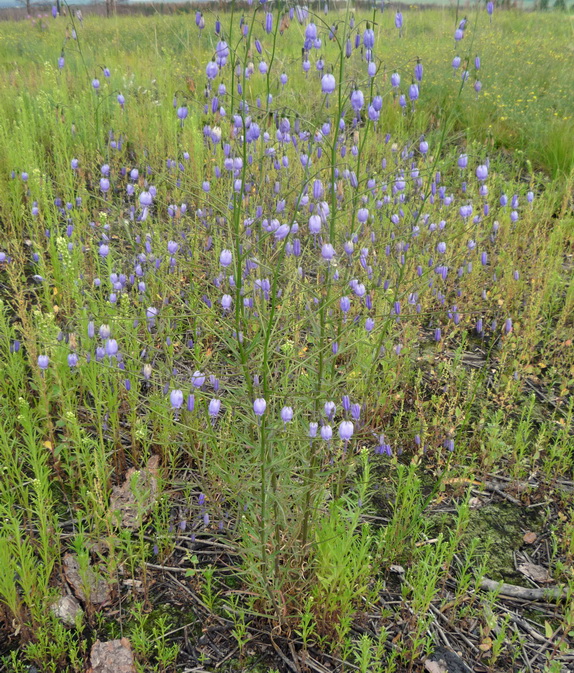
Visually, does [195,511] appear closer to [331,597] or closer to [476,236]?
[331,597]

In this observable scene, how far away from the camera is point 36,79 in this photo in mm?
7223

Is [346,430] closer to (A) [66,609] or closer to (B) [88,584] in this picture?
(B) [88,584]

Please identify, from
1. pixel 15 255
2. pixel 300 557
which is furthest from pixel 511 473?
pixel 15 255

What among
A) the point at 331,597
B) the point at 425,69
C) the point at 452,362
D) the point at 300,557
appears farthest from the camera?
the point at 425,69

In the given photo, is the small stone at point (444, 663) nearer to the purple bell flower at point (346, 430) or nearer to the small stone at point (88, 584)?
the purple bell flower at point (346, 430)

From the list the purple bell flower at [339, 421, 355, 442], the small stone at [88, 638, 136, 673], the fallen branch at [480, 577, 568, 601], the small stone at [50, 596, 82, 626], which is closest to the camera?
the purple bell flower at [339, 421, 355, 442]

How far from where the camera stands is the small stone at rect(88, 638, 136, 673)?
6.25 feet

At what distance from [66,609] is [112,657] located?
0.91 ft

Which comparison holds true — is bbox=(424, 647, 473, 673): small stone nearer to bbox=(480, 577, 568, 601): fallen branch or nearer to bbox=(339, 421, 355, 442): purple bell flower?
bbox=(480, 577, 568, 601): fallen branch

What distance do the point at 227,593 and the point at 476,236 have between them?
3.62 metres

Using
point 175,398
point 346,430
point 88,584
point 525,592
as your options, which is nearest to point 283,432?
point 346,430

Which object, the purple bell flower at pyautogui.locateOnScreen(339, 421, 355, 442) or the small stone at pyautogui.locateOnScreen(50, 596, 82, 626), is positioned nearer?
the purple bell flower at pyautogui.locateOnScreen(339, 421, 355, 442)

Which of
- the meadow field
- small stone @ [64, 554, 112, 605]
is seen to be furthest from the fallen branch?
small stone @ [64, 554, 112, 605]

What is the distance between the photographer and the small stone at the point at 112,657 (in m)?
1.91
